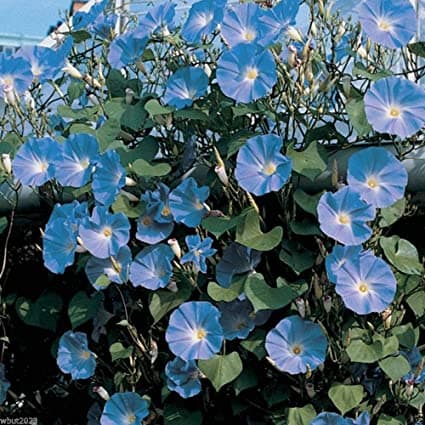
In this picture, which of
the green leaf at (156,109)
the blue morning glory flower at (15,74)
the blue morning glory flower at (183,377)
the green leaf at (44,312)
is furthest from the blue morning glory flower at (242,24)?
the green leaf at (44,312)

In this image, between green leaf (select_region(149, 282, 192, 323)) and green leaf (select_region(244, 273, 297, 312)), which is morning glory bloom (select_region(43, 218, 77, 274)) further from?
green leaf (select_region(244, 273, 297, 312))

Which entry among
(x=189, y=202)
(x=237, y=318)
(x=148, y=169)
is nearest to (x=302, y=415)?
(x=237, y=318)

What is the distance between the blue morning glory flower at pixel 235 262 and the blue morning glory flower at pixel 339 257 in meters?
0.16

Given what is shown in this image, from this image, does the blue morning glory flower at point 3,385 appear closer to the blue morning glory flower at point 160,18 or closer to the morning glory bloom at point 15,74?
the morning glory bloom at point 15,74

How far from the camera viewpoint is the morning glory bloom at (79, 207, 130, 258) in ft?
5.28

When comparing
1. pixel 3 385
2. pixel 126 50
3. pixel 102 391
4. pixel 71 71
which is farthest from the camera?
pixel 3 385

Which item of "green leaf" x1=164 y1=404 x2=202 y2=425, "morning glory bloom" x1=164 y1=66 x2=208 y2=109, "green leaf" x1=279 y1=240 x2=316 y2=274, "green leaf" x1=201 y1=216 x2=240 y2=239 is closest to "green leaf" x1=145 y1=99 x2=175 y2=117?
"morning glory bloom" x1=164 y1=66 x2=208 y2=109

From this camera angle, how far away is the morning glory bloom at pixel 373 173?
57.4 inches

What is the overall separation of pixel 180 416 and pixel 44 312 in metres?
0.43

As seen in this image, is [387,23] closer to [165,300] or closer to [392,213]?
[392,213]

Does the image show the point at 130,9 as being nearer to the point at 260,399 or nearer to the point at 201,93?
the point at 201,93

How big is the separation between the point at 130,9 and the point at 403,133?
1.22 meters

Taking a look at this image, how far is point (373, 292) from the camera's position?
1.45 m

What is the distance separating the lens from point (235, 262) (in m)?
1.57
